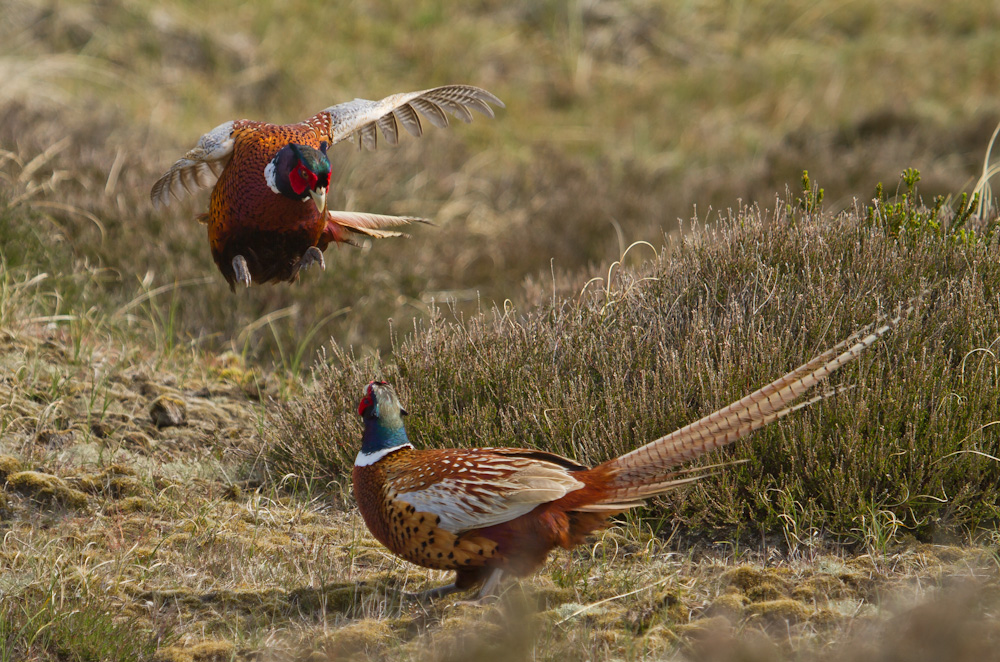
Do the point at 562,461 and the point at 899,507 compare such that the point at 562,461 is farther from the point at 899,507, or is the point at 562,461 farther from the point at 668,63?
the point at 668,63

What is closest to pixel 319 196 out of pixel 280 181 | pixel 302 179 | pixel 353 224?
pixel 302 179

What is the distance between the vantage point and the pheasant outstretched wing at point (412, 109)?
3.31 m

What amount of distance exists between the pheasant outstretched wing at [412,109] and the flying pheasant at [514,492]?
915 millimetres

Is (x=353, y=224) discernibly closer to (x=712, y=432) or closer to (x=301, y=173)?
(x=301, y=173)

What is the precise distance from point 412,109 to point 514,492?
4.73ft

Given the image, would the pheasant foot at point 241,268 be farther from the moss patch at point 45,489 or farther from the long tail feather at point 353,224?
the moss patch at point 45,489

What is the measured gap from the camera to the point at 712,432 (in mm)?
2852

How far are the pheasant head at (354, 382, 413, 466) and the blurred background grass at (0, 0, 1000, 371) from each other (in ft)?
3.65

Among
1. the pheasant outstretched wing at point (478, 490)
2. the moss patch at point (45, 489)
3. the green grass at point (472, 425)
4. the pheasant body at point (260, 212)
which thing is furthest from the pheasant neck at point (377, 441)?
the moss patch at point (45, 489)

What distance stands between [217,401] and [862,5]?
13136mm

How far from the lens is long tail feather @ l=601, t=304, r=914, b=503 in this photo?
2836 mm

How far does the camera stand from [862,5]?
48.6 feet

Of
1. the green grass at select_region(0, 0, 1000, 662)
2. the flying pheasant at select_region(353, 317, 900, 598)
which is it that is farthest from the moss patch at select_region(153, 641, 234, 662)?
the flying pheasant at select_region(353, 317, 900, 598)

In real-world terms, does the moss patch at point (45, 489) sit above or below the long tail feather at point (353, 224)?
below
